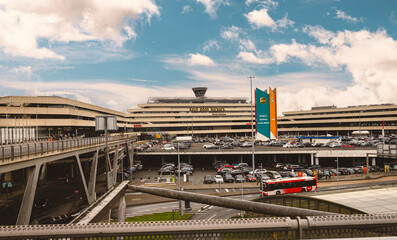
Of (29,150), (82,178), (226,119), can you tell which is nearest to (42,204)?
(82,178)

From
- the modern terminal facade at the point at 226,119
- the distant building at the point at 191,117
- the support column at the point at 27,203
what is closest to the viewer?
the support column at the point at 27,203

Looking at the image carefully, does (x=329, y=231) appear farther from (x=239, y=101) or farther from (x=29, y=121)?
(x=239, y=101)

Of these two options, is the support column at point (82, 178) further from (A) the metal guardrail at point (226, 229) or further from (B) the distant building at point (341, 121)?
(B) the distant building at point (341, 121)

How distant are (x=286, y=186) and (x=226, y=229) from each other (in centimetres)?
3331

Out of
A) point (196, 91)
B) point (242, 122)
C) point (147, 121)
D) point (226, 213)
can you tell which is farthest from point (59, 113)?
point (196, 91)

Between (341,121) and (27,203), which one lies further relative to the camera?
(341,121)

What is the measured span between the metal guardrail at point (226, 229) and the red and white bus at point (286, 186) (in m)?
31.2

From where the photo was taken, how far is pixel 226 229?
2396mm

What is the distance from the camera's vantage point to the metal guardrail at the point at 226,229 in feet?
7.54

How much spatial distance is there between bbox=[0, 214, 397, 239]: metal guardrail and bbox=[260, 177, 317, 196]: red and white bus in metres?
31.2

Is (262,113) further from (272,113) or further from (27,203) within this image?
(27,203)

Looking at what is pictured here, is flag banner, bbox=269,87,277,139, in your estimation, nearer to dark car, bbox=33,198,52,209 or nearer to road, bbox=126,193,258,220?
road, bbox=126,193,258,220

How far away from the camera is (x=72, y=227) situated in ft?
7.50

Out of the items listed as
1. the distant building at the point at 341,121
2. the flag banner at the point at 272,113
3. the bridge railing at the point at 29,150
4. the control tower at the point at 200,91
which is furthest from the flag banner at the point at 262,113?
the control tower at the point at 200,91
